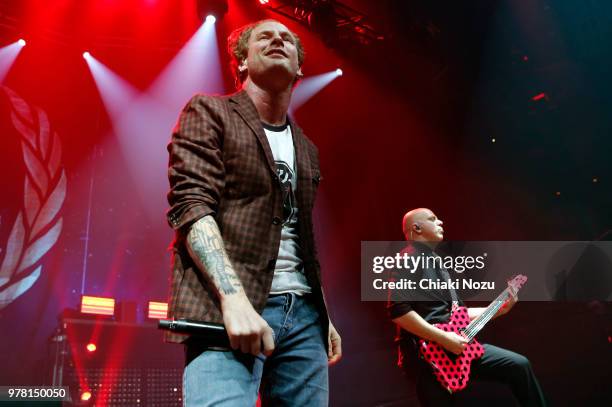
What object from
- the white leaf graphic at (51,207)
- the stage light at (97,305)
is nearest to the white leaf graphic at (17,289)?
the white leaf graphic at (51,207)

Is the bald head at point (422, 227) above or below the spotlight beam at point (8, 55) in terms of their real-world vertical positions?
below

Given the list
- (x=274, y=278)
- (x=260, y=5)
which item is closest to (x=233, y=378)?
(x=274, y=278)

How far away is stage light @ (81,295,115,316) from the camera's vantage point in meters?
5.74

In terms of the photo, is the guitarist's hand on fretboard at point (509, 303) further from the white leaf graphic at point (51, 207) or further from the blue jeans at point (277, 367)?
the white leaf graphic at point (51, 207)

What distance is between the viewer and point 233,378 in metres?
1.31

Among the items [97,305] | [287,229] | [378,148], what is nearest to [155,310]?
[97,305]

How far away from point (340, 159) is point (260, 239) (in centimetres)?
721

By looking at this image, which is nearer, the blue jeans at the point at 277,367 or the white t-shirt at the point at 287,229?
the blue jeans at the point at 277,367

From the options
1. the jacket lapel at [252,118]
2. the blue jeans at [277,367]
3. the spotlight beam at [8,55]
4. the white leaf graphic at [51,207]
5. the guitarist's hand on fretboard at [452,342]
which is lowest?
the blue jeans at [277,367]

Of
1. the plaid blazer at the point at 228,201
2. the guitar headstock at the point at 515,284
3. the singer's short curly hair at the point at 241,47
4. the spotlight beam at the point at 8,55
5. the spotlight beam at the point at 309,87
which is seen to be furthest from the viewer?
the spotlight beam at the point at 309,87

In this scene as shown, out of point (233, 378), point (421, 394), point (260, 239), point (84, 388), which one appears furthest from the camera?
Answer: point (84, 388)

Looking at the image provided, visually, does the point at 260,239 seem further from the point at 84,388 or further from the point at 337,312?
the point at 337,312

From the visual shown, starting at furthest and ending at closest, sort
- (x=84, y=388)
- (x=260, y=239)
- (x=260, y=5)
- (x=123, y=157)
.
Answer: (x=123, y=157), (x=260, y=5), (x=84, y=388), (x=260, y=239)

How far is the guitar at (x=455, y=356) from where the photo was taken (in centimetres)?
371
